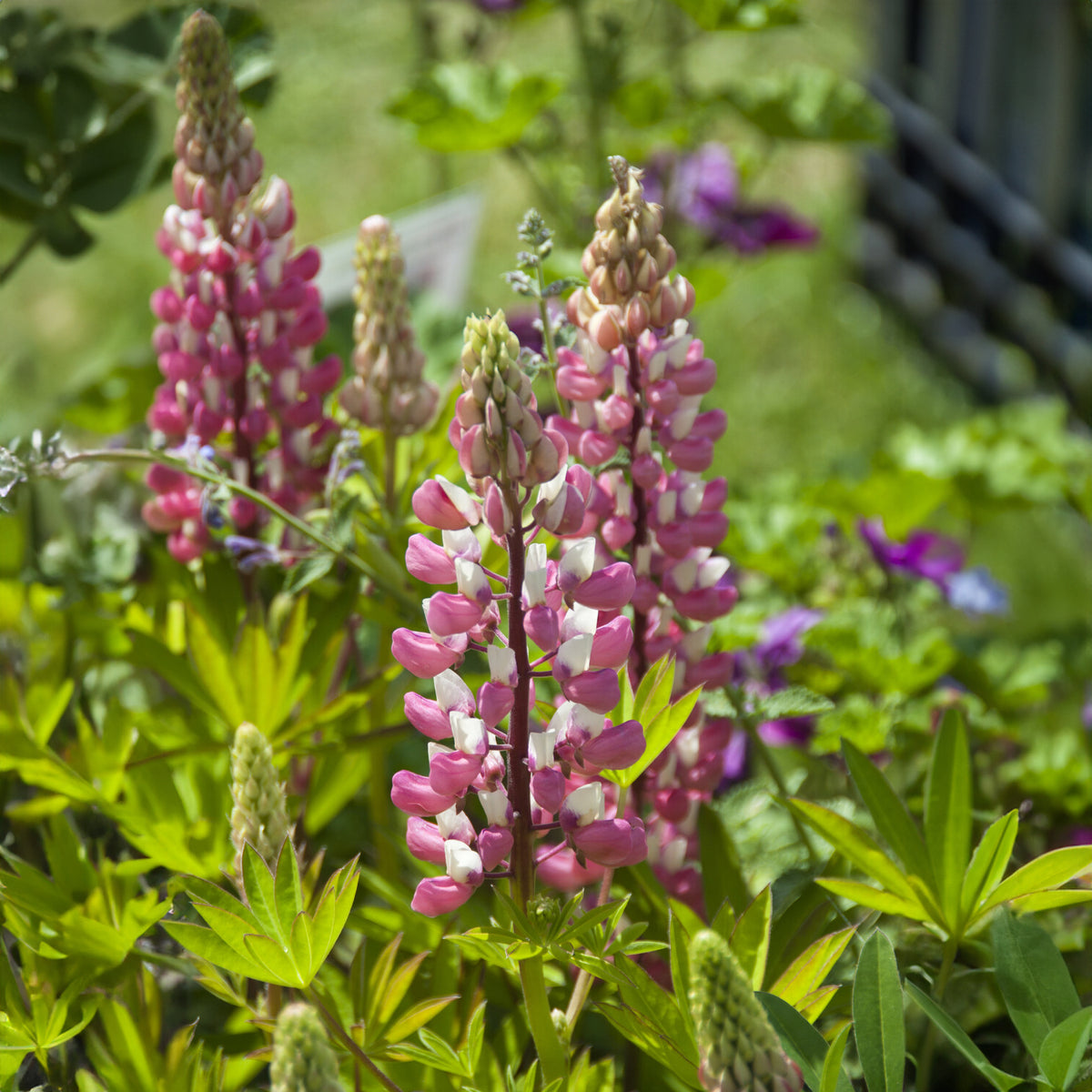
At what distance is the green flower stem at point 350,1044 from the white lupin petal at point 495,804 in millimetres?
106

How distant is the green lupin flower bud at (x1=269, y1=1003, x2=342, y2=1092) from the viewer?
16.1 inches

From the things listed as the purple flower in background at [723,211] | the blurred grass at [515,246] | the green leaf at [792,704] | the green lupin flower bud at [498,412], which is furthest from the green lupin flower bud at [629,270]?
the blurred grass at [515,246]

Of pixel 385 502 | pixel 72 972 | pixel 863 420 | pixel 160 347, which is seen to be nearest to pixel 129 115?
pixel 160 347

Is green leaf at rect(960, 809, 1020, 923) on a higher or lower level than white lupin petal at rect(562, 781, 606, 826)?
lower

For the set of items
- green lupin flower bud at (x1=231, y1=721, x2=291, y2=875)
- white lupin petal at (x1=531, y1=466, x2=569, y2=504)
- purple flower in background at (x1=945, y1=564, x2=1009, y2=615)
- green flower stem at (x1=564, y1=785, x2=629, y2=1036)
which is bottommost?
purple flower in background at (x1=945, y1=564, x2=1009, y2=615)

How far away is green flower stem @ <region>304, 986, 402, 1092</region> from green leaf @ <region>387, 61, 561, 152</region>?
872 mm

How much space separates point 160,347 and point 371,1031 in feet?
1.37

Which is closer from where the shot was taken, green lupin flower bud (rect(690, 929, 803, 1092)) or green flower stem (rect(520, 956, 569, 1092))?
green lupin flower bud (rect(690, 929, 803, 1092))

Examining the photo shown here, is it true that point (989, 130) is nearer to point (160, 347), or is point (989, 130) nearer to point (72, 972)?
point (160, 347)

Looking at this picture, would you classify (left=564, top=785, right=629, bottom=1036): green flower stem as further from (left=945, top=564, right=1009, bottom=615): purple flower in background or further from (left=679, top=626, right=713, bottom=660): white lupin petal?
(left=945, top=564, right=1009, bottom=615): purple flower in background

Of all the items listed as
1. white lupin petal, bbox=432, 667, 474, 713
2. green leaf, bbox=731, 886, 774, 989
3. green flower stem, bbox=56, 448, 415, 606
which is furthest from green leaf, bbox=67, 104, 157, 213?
green leaf, bbox=731, 886, 774, 989

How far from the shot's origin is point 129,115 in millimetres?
997

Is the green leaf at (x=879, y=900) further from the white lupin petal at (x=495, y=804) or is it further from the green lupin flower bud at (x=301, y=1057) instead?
the green lupin flower bud at (x=301, y=1057)

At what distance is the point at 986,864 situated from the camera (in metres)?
0.59
